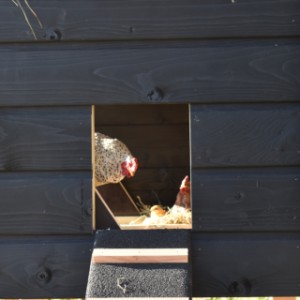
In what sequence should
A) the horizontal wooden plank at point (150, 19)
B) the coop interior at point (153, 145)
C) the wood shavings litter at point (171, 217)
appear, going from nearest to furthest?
the horizontal wooden plank at point (150, 19), the wood shavings litter at point (171, 217), the coop interior at point (153, 145)

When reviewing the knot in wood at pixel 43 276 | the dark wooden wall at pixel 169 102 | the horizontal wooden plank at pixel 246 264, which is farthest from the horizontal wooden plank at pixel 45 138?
the horizontal wooden plank at pixel 246 264

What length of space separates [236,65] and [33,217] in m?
0.80

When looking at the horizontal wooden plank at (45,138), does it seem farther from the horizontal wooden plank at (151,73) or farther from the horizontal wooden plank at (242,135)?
the horizontal wooden plank at (242,135)

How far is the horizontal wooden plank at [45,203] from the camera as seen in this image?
228 centimetres

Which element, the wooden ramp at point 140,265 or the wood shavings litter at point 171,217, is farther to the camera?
the wood shavings litter at point 171,217

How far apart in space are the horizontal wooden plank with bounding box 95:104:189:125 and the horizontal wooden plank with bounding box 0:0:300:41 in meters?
0.93

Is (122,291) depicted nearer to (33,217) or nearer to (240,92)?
(33,217)

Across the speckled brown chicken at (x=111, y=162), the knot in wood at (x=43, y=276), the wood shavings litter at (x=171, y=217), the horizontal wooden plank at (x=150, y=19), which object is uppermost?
the horizontal wooden plank at (x=150, y=19)

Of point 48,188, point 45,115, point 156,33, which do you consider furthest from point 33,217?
point 156,33

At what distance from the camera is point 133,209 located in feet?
10.1

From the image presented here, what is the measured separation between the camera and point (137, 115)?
3207mm

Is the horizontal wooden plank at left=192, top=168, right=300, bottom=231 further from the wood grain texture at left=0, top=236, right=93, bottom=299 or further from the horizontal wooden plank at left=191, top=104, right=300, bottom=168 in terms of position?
the wood grain texture at left=0, top=236, right=93, bottom=299

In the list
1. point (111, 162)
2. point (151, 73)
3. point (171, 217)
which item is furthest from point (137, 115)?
point (151, 73)

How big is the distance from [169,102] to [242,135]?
25 cm
